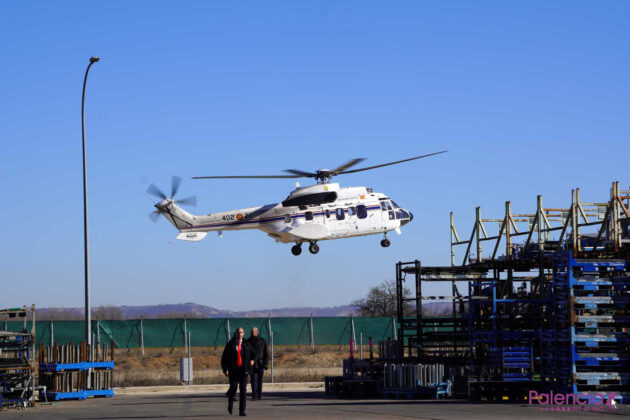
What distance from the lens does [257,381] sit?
25.5m

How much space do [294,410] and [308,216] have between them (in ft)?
71.2

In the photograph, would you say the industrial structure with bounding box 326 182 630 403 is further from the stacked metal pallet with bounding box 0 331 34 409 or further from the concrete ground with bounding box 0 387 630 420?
the stacked metal pallet with bounding box 0 331 34 409

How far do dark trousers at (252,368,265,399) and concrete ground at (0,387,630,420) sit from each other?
0.32 meters

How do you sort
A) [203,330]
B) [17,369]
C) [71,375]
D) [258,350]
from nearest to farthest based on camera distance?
1. [258,350]
2. [17,369]
3. [71,375]
4. [203,330]

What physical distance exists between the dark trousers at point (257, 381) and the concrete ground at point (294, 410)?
0.32 m

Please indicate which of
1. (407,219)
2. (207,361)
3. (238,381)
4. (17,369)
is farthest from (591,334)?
(207,361)

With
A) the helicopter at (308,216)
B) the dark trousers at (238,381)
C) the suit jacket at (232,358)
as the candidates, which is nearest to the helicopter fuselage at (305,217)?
the helicopter at (308,216)

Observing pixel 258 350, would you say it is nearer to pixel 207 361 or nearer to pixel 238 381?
pixel 238 381

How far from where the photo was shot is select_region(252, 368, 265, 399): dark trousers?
79.1 ft

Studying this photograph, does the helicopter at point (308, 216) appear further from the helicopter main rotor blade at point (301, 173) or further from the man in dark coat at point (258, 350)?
the man in dark coat at point (258, 350)

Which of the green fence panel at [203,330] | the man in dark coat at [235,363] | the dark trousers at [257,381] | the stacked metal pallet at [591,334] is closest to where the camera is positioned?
the man in dark coat at [235,363]

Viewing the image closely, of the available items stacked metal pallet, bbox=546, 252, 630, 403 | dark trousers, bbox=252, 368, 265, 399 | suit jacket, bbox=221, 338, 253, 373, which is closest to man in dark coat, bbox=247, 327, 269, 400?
dark trousers, bbox=252, 368, 265, 399

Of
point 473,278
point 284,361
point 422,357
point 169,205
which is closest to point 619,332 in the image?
point 422,357

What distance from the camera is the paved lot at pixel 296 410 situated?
2081 cm
